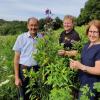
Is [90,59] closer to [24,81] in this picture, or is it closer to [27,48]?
[27,48]

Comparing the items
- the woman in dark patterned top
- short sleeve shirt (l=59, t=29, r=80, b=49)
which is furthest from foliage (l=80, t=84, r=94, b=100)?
short sleeve shirt (l=59, t=29, r=80, b=49)

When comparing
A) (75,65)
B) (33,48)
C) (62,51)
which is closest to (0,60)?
(33,48)

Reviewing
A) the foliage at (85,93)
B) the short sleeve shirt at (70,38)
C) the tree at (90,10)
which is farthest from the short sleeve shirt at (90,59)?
the tree at (90,10)

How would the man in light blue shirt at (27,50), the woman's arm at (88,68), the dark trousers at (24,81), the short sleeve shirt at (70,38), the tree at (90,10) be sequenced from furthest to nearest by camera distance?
the tree at (90,10) < the dark trousers at (24,81) < the man in light blue shirt at (27,50) < the short sleeve shirt at (70,38) < the woman's arm at (88,68)

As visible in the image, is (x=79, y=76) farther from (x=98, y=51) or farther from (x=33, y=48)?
(x=33, y=48)

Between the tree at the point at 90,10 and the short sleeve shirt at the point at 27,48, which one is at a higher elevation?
the short sleeve shirt at the point at 27,48

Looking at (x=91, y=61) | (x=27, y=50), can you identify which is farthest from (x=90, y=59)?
(x=27, y=50)

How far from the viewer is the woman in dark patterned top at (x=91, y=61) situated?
17.8 feet

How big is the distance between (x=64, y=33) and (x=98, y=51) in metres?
1.28

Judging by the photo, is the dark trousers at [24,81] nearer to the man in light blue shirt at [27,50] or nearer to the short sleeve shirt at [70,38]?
the man in light blue shirt at [27,50]

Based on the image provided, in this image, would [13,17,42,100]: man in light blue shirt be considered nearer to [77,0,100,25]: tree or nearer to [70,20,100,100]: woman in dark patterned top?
[70,20,100,100]: woman in dark patterned top

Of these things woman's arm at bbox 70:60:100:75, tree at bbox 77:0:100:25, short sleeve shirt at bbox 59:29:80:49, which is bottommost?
tree at bbox 77:0:100:25

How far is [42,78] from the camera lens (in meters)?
6.46

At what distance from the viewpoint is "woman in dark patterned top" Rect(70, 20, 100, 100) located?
17.8 feet
